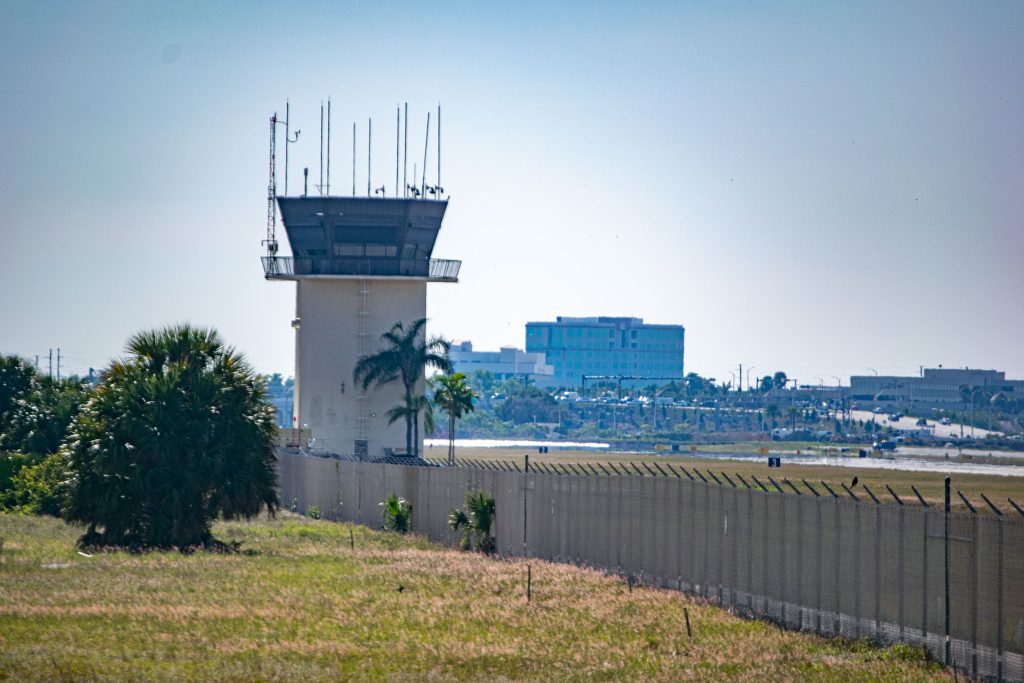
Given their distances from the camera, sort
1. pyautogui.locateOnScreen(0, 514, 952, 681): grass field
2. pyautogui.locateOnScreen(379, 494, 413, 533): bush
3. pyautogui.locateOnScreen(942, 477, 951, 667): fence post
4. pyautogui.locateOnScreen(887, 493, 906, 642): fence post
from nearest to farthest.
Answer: pyautogui.locateOnScreen(0, 514, 952, 681): grass field < pyautogui.locateOnScreen(942, 477, 951, 667): fence post < pyautogui.locateOnScreen(887, 493, 906, 642): fence post < pyautogui.locateOnScreen(379, 494, 413, 533): bush

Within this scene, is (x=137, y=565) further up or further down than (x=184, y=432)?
further down

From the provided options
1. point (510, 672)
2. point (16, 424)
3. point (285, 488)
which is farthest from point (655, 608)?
point (16, 424)

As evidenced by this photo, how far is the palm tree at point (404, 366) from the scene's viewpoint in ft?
262

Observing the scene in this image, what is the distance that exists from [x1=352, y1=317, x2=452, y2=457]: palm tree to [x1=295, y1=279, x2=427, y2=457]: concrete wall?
381 millimetres

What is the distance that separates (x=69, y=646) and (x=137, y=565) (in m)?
13.4

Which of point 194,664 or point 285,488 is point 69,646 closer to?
point 194,664

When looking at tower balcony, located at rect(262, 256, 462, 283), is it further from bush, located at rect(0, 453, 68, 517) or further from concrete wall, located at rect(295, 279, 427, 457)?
bush, located at rect(0, 453, 68, 517)

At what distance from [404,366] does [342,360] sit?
3204 mm

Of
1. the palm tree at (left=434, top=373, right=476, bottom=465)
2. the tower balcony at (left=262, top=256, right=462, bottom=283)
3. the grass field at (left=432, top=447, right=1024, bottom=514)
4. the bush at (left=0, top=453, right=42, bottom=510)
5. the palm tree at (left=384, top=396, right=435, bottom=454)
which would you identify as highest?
the tower balcony at (left=262, top=256, right=462, bottom=283)

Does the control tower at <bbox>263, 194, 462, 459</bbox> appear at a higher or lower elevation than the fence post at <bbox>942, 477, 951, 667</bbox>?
higher

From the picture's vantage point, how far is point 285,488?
2803 inches

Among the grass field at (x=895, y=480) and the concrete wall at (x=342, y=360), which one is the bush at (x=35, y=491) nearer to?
the concrete wall at (x=342, y=360)

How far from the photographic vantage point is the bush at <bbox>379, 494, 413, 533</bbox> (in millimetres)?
52469

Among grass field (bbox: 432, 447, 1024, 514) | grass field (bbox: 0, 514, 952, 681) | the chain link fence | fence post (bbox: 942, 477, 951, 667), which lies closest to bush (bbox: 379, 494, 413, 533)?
the chain link fence
